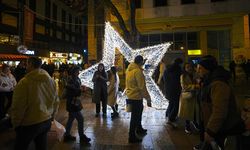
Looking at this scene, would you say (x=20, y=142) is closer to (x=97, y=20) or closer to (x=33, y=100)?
(x=33, y=100)

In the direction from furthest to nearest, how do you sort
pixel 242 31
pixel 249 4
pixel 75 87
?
pixel 242 31 → pixel 249 4 → pixel 75 87

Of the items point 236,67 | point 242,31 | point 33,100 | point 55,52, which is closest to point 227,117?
point 33,100

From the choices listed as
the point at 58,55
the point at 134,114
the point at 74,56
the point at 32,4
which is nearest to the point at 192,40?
the point at 134,114

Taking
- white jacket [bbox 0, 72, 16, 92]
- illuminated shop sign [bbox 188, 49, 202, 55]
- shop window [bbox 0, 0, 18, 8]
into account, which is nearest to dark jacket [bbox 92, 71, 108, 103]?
white jacket [bbox 0, 72, 16, 92]

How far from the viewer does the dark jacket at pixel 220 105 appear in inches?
124

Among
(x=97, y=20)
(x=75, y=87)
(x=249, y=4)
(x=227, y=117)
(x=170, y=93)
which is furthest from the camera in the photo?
(x=249, y=4)

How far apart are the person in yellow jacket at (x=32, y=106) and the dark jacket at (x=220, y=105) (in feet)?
7.07

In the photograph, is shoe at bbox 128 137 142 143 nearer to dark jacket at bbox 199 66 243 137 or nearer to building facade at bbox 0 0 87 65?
dark jacket at bbox 199 66 243 137

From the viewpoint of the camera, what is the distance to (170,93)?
7.21 m

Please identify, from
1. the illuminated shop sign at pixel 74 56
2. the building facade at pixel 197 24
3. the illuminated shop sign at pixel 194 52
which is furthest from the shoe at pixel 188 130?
the illuminated shop sign at pixel 74 56

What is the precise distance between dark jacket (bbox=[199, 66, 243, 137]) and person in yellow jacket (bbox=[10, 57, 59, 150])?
2.15m

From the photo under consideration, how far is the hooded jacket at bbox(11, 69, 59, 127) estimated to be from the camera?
3.50m

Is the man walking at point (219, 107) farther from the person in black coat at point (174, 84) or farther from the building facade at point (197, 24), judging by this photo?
the building facade at point (197, 24)

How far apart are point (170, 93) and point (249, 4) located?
15.7 meters
